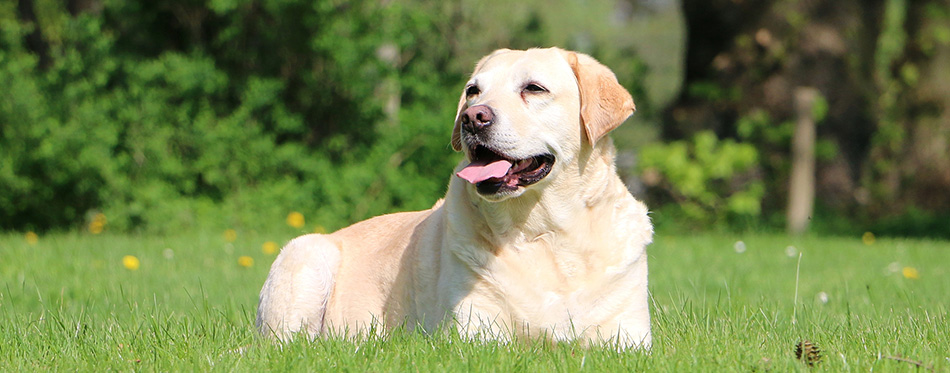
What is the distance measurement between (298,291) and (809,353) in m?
2.37

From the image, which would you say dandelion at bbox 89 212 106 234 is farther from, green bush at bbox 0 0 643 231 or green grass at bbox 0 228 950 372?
green grass at bbox 0 228 950 372

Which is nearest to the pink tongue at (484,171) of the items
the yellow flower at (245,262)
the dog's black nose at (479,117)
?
the dog's black nose at (479,117)

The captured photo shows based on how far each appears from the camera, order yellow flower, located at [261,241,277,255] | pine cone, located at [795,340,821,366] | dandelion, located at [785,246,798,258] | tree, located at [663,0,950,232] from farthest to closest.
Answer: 1. tree, located at [663,0,950,232]
2. dandelion, located at [785,246,798,258]
3. yellow flower, located at [261,241,277,255]
4. pine cone, located at [795,340,821,366]

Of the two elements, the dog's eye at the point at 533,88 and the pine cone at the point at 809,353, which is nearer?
the pine cone at the point at 809,353

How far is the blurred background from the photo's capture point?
9.97m

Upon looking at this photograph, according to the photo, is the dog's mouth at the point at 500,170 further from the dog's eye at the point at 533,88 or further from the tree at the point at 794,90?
the tree at the point at 794,90

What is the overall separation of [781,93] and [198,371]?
401 inches

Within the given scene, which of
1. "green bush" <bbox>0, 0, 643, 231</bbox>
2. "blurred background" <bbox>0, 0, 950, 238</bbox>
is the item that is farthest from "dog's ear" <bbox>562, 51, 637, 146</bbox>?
"green bush" <bbox>0, 0, 643, 231</bbox>

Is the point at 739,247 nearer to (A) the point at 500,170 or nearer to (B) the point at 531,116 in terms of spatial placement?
(B) the point at 531,116

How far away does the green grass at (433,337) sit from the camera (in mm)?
3271

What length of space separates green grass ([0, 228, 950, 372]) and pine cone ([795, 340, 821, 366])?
4 cm

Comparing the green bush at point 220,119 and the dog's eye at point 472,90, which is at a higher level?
the dog's eye at point 472,90

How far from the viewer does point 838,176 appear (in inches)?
481

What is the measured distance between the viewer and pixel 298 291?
4383 millimetres
